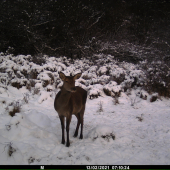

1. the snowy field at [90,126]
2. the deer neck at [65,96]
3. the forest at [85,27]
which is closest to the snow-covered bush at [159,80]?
the snowy field at [90,126]

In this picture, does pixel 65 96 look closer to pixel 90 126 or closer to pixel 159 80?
pixel 90 126

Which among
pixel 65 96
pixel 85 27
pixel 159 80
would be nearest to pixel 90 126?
pixel 65 96

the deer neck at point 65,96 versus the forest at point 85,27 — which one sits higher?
the forest at point 85,27

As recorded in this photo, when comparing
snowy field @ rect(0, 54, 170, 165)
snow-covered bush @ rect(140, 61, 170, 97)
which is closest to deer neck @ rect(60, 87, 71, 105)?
snowy field @ rect(0, 54, 170, 165)

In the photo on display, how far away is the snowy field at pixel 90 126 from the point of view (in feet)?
9.57

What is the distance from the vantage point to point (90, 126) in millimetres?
4805

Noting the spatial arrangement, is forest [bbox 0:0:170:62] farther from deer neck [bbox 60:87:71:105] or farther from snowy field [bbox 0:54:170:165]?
deer neck [bbox 60:87:71:105]

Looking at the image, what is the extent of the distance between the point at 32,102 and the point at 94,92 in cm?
308

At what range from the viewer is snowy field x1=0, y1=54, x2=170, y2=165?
115 inches

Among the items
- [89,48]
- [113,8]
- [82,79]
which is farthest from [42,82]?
[113,8]

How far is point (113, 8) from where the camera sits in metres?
14.8

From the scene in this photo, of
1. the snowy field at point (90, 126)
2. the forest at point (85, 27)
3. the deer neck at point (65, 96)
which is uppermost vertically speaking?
the forest at point (85, 27)

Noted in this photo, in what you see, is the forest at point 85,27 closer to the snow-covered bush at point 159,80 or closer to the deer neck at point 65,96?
the snow-covered bush at point 159,80

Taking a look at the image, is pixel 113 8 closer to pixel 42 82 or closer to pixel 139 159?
pixel 42 82
